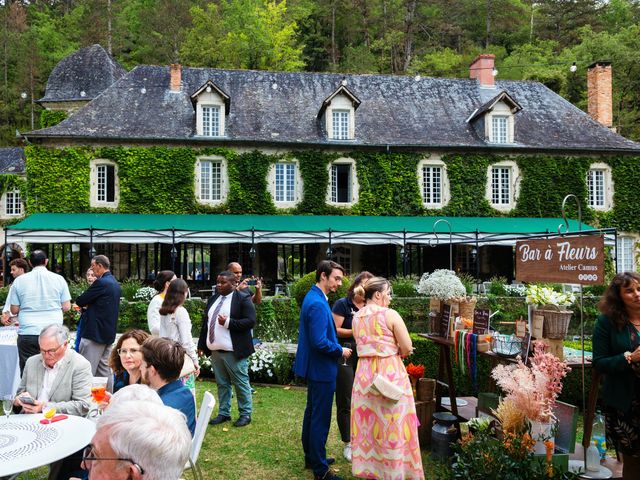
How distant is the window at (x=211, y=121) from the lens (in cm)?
1922

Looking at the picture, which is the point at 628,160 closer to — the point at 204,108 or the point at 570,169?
the point at 570,169

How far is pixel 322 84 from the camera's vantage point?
2212cm

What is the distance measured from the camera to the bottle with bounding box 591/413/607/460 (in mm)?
3705

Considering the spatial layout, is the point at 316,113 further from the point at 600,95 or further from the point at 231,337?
the point at 231,337

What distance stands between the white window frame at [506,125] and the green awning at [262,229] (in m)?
3.23

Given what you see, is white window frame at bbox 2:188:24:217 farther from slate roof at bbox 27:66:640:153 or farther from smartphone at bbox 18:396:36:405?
smartphone at bbox 18:396:36:405

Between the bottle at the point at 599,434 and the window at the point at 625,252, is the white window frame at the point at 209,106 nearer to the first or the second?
the window at the point at 625,252

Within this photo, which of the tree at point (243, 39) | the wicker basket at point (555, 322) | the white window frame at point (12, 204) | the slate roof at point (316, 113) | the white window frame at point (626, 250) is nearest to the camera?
the wicker basket at point (555, 322)

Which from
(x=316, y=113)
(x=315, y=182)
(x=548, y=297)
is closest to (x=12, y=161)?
(x=316, y=113)

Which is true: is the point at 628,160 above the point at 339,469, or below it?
above

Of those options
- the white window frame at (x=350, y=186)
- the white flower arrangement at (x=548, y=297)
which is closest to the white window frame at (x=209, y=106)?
the white window frame at (x=350, y=186)

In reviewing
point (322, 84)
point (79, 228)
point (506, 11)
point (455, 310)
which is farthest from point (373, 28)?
point (455, 310)

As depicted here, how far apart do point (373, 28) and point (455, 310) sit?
37.3 meters

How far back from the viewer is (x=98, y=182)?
18.7 m
